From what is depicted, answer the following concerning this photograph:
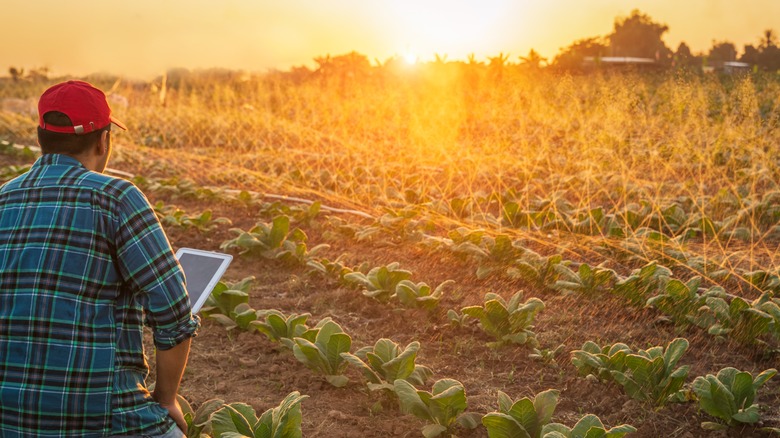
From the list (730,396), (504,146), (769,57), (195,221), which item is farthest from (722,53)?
(730,396)

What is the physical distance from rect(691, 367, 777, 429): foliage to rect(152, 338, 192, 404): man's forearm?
7.36 ft

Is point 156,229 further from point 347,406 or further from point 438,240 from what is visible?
point 438,240

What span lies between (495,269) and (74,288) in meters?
3.77

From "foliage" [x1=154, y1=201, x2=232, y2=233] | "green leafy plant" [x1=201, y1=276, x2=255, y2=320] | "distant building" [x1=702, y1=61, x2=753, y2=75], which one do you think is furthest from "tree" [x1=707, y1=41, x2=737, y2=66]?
"green leafy plant" [x1=201, y1=276, x2=255, y2=320]

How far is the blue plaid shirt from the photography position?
201 centimetres

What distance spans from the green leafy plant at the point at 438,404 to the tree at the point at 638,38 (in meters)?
20.6

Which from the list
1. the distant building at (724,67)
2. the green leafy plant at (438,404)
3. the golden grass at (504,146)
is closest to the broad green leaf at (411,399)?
the green leafy plant at (438,404)

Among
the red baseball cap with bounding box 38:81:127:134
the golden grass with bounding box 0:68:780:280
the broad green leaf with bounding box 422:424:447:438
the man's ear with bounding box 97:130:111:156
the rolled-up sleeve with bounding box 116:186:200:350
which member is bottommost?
the broad green leaf with bounding box 422:424:447:438

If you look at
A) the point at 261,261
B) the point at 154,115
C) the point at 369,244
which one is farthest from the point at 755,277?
the point at 154,115

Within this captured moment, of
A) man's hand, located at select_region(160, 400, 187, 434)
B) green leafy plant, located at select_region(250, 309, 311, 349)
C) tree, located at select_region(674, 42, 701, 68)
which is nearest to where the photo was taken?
man's hand, located at select_region(160, 400, 187, 434)

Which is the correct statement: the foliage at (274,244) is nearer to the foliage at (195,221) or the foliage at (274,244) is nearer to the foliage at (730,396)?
the foliage at (195,221)

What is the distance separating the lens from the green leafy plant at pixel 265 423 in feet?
9.14

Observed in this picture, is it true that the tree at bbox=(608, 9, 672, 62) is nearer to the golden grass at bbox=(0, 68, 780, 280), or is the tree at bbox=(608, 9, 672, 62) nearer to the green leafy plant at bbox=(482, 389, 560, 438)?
the golden grass at bbox=(0, 68, 780, 280)

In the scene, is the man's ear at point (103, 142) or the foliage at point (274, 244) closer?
the man's ear at point (103, 142)
